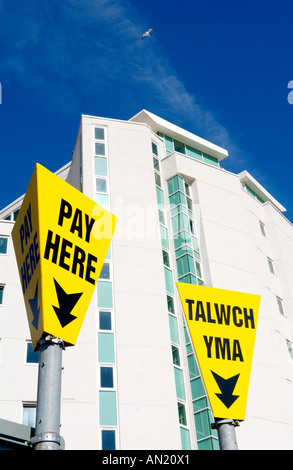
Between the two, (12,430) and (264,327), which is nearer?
(12,430)

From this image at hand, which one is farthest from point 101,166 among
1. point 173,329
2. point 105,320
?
point 173,329

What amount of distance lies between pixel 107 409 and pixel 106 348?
2905 mm

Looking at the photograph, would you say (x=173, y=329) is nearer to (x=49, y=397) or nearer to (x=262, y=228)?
(x=262, y=228)

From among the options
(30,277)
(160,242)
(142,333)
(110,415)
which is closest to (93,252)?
(30,277)

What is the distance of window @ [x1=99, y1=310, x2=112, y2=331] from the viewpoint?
2661cm

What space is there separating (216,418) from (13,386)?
16.2 m

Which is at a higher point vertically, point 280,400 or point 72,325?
point 280,400

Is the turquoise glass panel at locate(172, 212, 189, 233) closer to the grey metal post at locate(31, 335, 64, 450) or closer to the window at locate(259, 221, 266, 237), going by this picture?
the window at locate(259, 221, 266, 237)

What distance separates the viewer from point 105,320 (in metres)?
26.8

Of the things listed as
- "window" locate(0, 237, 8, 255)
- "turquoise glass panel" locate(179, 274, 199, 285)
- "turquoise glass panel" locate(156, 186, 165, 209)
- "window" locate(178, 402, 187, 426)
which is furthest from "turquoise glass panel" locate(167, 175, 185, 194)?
"window" locate(178, 402, 187, 426)

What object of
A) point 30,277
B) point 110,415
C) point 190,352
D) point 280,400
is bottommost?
point 30,277

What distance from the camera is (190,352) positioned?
28.1 m

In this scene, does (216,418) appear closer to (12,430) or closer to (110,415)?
(12,430)

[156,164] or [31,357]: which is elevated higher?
[156,164]
